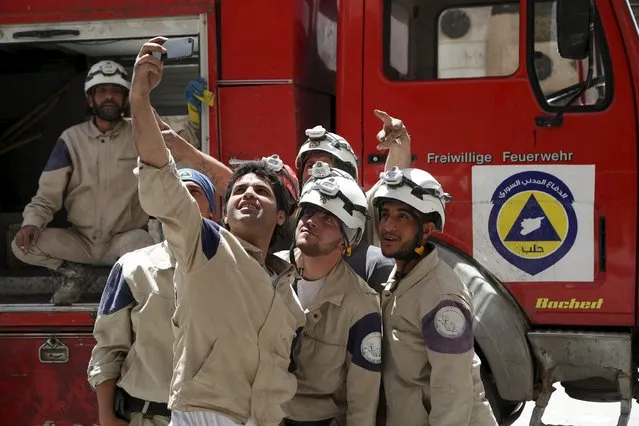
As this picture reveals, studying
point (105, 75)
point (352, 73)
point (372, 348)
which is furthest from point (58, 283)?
point (372, 348)

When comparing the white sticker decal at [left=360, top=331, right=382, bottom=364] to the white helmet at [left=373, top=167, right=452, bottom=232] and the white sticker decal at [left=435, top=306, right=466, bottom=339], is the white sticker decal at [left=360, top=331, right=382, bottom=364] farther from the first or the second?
the white helmet at [left=373, top=167, right=452, bottom=232]

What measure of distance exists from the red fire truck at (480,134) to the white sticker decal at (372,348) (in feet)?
4.42

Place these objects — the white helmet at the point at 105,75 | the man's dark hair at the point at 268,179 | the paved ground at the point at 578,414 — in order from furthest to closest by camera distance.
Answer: the paved ground at the point at 578,414
the white helmet at the point at 105,75
the man's dark hair at the point at 268,179

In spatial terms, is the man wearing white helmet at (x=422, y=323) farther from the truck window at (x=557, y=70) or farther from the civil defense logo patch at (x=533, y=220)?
the truck window at (x=557, y=70)

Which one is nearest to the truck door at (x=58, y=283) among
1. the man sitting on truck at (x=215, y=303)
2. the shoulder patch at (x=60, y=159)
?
the shoulder patch at (x=60, y=159)

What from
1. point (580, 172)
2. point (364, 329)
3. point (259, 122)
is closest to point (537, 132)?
point (580, 172)

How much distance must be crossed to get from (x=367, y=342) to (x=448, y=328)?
0.26 meters

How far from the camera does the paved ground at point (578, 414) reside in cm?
562

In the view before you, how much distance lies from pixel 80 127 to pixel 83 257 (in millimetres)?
684

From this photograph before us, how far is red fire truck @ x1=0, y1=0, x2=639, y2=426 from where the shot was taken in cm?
392

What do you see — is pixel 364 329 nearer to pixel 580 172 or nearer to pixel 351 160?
pixel 351 160

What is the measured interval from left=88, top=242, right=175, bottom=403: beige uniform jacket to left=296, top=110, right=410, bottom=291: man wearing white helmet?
0.78 metres

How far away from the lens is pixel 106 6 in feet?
14.1

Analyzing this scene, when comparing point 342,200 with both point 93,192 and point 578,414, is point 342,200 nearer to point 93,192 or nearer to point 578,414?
point 93,192
